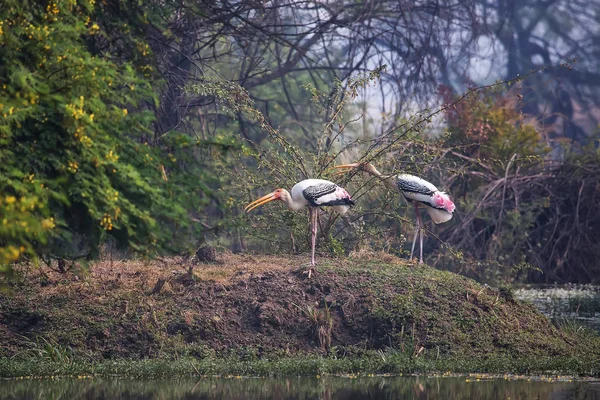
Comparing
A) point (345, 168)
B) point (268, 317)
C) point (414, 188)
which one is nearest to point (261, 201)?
point (345, 168)

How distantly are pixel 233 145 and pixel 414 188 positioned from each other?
19.0 feet

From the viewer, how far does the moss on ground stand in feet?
34.0

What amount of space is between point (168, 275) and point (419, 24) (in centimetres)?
1154

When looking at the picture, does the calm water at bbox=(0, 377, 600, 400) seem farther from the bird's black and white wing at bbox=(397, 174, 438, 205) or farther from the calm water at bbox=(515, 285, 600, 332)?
the bird's black and white wing at bbox=(397, 174, 438, 205)

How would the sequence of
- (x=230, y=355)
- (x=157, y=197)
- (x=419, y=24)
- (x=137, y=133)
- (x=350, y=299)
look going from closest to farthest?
(x=157, y=197), (x=137, y=133), (x=230, y=355), (x=350, y=299), (x=419, y=24)

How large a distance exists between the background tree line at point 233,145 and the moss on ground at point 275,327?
2.79 feet

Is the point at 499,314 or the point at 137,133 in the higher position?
the point at 137,133

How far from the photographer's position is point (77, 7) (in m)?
9.55

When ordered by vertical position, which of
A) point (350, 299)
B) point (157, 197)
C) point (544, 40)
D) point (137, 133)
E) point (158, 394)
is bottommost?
point (158, 394)

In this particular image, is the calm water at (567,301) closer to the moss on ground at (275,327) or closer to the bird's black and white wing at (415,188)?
the moss on ground at (275,327)

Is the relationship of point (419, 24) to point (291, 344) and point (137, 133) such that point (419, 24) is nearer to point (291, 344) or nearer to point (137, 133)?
point (291, 344)

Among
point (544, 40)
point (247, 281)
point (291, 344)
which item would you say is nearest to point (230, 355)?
point (291, 344)

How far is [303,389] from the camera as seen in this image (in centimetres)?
929

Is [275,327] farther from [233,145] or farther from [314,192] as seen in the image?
[233,145]
